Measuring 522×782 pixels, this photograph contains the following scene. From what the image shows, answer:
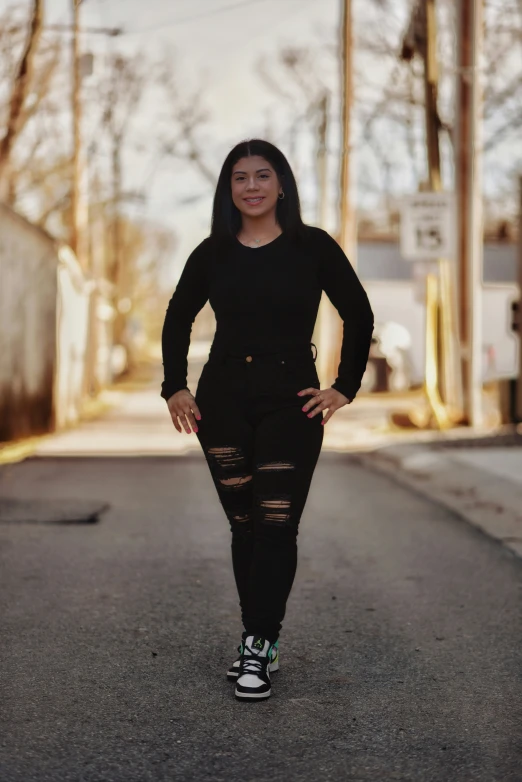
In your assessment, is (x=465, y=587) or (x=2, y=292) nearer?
(x=465, y=587)

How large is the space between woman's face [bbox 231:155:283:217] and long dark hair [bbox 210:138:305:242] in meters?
0.03

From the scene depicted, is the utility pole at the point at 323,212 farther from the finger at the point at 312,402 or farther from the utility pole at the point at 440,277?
the finger at the point at 312,402

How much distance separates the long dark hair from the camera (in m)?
4.33

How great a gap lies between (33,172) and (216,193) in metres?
23.0

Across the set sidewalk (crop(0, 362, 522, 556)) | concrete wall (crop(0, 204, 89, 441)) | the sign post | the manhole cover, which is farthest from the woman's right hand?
the sign post

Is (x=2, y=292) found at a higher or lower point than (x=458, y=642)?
higher

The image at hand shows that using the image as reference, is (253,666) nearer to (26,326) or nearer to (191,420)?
(191,420)

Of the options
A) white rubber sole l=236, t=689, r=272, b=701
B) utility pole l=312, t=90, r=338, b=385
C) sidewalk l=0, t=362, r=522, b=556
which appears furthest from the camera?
utility pole l=312, t=90, r=338, b=385

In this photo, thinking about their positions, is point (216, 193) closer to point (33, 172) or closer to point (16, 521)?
point (16, 521)

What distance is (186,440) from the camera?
16922 millimetres

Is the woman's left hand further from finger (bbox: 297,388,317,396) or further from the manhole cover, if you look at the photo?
the manhole cover

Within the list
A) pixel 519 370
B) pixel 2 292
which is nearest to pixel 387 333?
pixel 519 370

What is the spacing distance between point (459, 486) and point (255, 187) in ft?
22.4

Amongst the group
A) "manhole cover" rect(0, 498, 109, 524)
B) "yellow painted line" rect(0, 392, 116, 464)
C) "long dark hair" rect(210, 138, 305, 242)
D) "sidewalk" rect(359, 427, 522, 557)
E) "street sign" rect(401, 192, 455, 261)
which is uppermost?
"street sign" rect(401, 192, 455, 261)
